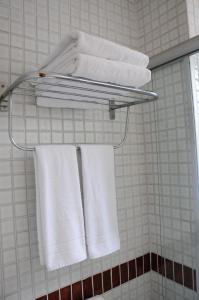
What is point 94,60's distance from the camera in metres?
0.73

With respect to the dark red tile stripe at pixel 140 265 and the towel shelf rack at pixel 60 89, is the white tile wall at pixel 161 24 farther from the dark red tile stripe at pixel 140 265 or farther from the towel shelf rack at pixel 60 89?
the dark red tile stripe at pixel 140 265

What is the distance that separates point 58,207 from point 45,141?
280mm

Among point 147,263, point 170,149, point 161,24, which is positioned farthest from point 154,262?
point 161,24

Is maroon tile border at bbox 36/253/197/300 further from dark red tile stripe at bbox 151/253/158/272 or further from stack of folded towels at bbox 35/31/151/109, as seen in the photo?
stack of folded towels at bbox 35/31/151/109

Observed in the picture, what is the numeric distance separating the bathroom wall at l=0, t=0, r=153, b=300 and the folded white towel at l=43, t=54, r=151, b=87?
24 cm

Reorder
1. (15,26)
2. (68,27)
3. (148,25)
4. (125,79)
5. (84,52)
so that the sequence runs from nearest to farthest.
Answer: (84,52) → (125,79) → (15,26) → (68,27) → (148,25)

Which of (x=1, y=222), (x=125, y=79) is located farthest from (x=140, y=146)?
(x=1, y=222)

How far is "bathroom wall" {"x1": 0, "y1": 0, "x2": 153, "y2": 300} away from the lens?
90 centimetres

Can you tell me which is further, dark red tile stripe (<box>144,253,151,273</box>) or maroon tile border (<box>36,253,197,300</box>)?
dark red tile stripe (<box>144,253,151,273</box>)

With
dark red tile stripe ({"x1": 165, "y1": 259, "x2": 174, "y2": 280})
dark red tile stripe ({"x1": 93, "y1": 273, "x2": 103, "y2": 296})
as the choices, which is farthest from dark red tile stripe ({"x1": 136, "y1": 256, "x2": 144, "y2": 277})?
dark red tile stripe ({"x1": 93, "y1": 273, "x2": 103, "y2": 296})

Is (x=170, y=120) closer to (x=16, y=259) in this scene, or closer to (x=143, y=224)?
(x=143, y=224)

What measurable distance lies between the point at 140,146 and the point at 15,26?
82 centimetres

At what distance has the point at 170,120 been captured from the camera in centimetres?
116

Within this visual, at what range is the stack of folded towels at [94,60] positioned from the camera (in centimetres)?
71
